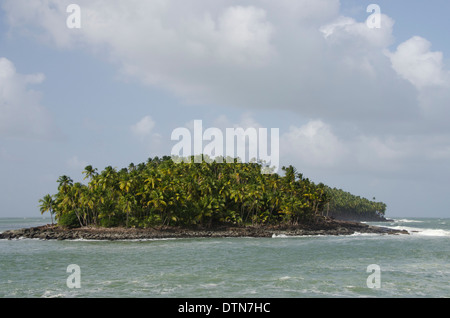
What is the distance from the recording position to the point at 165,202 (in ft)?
255

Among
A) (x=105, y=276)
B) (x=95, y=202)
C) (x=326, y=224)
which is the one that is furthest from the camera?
(x=326, y=224)

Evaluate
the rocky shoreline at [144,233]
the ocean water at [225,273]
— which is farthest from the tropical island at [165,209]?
the ocean water at [225,273]

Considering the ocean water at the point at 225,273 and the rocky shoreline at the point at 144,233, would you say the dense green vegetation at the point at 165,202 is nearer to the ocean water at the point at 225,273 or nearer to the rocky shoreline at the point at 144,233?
the rocky shoreline at the point at 144,233

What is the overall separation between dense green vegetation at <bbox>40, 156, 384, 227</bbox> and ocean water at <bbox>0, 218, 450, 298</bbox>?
27.2 meters

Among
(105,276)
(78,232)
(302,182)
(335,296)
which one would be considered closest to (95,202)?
(78,232)

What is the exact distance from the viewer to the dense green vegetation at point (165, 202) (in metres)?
81.2

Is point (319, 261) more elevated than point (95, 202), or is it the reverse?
point (95, 202)

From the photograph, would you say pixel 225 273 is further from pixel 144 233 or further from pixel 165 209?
pixel 165 209

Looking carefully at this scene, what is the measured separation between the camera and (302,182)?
377ft
